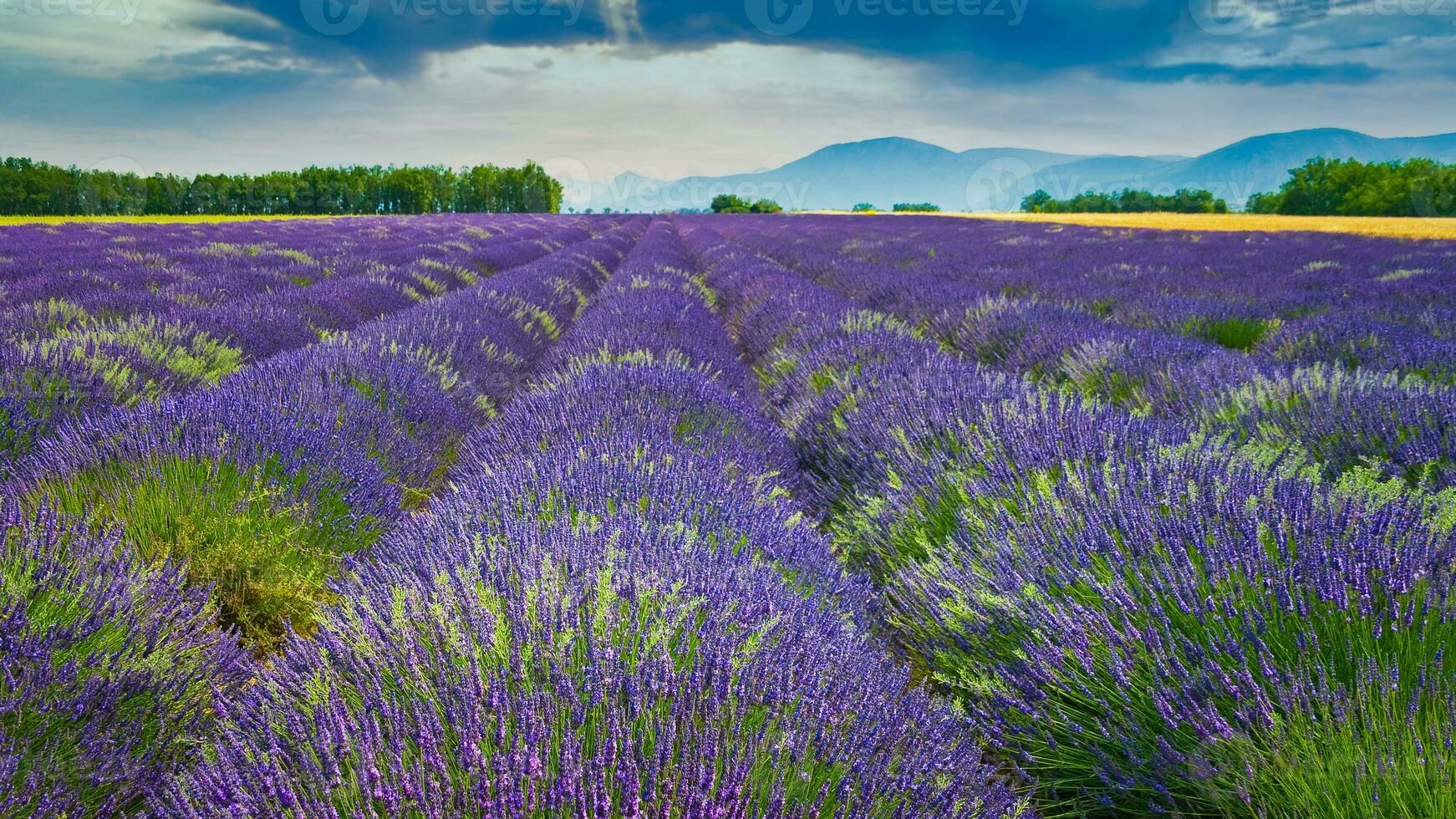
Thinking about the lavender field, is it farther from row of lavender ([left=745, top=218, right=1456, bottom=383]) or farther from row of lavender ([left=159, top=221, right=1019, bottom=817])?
row of lavender ([left=745, top=218, right=1456, bottom=383])

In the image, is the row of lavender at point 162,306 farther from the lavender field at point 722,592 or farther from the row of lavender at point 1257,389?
the row of lavender at point 1257,389

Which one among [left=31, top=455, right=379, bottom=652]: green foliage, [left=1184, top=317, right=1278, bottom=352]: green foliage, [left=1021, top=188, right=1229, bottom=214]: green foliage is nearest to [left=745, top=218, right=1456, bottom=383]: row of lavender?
[left=1184, top=317, right=1278, bottom=352]: green foliage

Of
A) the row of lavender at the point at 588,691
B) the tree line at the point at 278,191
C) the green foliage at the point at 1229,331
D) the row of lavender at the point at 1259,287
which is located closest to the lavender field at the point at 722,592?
the row of lavender at the point at 588,691

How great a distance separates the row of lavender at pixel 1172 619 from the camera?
1146 mm

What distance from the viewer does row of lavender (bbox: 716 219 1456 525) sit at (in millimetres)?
2344

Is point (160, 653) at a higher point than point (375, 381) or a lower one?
lower

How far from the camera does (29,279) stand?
6.89 m

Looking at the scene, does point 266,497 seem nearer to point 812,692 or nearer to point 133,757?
point 133,757

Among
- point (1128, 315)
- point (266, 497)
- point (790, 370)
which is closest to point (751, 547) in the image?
point (266, 497)

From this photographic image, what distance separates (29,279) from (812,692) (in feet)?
29.7

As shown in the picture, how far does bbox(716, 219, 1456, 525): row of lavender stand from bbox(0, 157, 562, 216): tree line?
58982 mm

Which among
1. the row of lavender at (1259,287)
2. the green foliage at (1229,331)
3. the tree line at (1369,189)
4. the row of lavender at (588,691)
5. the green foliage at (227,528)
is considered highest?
the tree line at (1369,189)

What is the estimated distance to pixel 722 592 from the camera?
138 centimetres

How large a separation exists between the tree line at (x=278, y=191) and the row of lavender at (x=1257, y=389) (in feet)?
194
